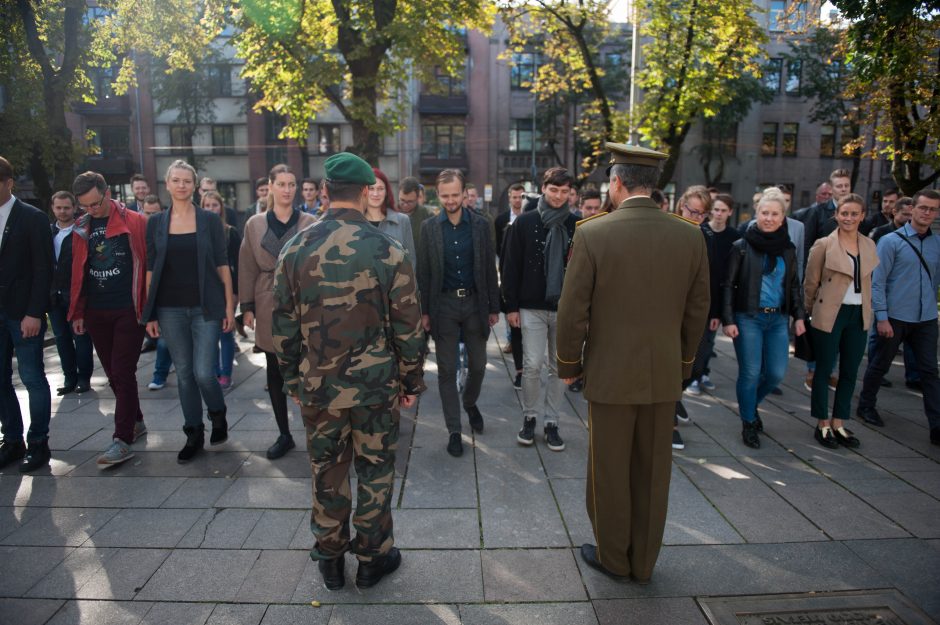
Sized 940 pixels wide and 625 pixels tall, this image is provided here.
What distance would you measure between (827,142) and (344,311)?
4368cm

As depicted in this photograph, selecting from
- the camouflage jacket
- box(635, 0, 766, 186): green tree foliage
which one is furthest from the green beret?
box(635, 0, 766, 186): green tree foliage

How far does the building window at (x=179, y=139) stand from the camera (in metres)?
37.2

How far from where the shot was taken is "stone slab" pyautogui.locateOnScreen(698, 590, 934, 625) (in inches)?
113

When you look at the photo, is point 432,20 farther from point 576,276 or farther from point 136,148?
point 136,148

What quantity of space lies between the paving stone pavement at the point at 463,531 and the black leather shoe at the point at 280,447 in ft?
0.22

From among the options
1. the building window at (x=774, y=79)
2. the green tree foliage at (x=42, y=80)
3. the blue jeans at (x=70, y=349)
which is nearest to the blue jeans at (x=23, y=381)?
the blue jeans at (x=70, y=349)

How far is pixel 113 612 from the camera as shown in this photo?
2938mm

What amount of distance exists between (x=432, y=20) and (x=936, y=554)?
12912mm

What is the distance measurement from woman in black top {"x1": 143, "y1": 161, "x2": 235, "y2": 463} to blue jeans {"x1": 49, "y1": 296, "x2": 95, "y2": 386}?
2583 mm

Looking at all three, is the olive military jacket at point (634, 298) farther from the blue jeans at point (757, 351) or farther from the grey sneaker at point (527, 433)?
the blue jeans at point (757, 351)

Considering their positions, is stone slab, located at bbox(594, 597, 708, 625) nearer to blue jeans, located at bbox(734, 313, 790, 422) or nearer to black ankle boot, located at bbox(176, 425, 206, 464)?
blue jeans, located at bbox(734, 313, 790, 422)

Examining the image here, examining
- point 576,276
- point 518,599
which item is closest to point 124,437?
point 518,599

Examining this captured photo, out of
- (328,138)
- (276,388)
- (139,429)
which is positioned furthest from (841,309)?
(328,138)

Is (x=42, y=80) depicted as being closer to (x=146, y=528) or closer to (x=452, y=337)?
(x=452, y=337)
